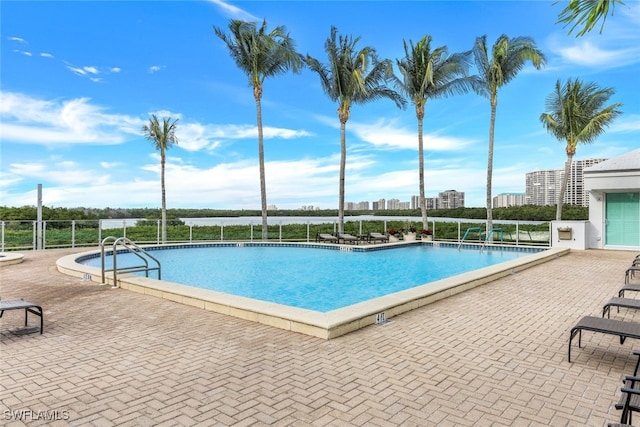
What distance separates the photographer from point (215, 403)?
2.59 meters

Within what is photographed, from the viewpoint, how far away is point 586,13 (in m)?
3.29

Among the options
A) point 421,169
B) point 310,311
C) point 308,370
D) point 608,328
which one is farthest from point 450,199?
point 308,370

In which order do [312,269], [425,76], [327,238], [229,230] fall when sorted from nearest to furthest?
[312,269] → [327,238] → [425,76] → [229,230]

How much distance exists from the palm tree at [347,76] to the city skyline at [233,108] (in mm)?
451

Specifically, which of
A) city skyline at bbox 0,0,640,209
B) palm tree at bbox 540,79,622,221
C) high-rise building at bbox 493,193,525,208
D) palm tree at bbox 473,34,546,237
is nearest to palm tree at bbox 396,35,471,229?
city skyline at bbox 0,0,640,209

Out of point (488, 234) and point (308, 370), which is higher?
point (488, 234)

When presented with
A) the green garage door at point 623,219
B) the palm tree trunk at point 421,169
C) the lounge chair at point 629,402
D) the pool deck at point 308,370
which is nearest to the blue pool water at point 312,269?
the palm tree trunk at point 421,169

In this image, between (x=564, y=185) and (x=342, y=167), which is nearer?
(x=342, y=167)

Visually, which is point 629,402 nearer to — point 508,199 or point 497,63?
point 497,63

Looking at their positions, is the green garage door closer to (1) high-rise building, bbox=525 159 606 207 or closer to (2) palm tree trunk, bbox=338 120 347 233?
(1) high-rise building, bbox=525 159 606 207

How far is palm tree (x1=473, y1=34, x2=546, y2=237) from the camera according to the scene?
625 inches

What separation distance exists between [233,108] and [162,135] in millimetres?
3852

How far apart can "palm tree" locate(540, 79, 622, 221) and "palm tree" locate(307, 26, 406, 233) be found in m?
7.96

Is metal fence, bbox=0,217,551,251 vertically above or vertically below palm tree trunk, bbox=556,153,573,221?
below
